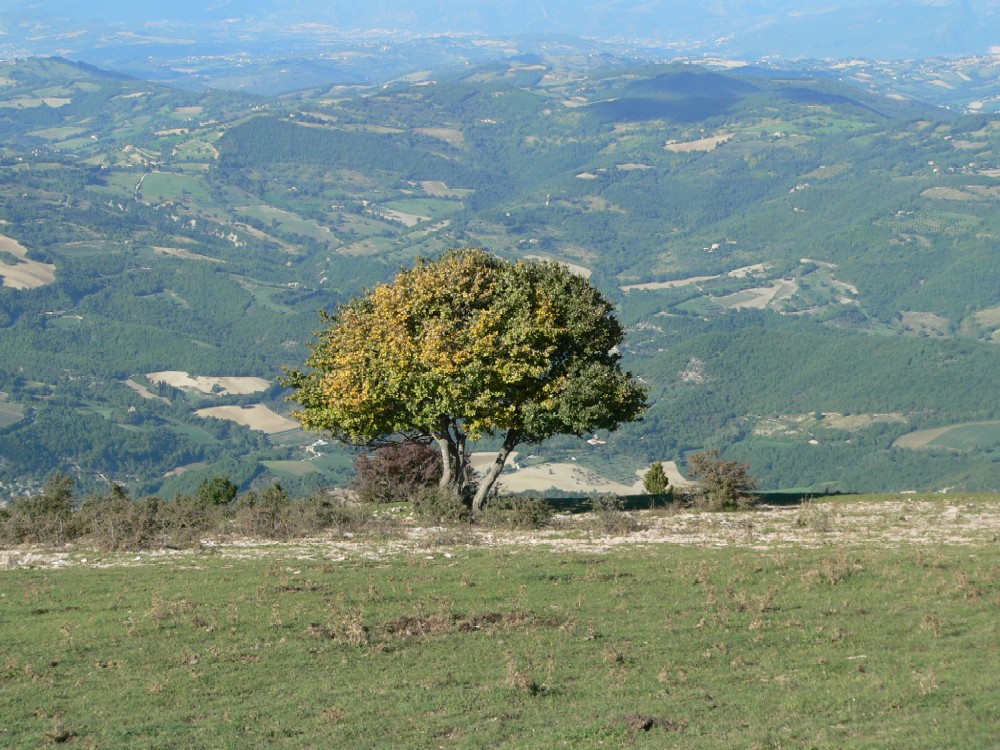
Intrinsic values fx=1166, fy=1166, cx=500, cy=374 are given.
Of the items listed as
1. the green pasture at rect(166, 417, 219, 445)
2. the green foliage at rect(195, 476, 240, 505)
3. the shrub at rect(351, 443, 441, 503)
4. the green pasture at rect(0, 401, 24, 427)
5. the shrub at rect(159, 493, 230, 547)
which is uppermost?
the shrub at rect(159, 493, 230, 547)

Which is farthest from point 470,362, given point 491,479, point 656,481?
point 656,481

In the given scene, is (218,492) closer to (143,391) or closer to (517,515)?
(517,515)

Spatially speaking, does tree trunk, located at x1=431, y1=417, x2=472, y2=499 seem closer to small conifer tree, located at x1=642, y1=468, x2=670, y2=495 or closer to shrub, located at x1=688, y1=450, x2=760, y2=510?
shrub, located at x1=688, y1=450, x2=760, y2=510

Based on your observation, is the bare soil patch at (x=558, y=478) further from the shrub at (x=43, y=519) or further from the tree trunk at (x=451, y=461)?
the shrub at (x=43, y=519)

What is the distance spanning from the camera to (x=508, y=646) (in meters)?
19.6

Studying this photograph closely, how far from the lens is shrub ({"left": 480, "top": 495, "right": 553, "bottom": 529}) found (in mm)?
33688

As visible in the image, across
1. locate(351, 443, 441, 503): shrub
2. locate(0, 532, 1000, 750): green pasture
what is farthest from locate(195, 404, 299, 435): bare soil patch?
locate(0, 532, 1000, 750): green pasture

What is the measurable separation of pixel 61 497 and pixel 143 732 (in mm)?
23893

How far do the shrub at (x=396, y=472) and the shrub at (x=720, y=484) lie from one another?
967 centimetres

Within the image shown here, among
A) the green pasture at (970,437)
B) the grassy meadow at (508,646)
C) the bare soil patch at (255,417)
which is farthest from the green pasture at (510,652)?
the bare soil patch at (255,417)

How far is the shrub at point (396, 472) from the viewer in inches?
1660

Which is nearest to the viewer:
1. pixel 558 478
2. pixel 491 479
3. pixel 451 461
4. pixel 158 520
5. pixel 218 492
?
pixel 158 520

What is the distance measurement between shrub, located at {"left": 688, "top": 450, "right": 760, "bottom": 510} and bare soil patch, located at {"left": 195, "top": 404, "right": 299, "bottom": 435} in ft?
407

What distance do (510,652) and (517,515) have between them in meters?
14.8
